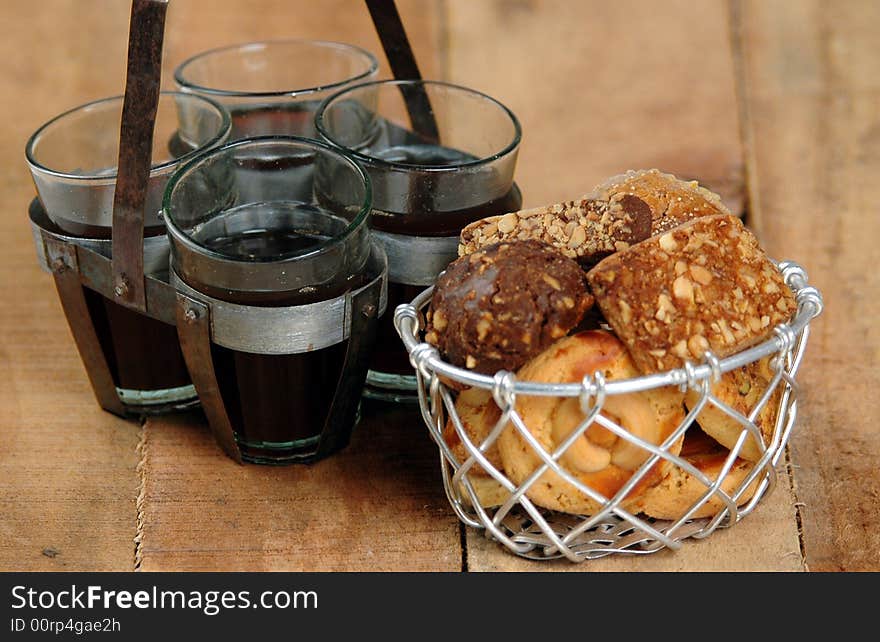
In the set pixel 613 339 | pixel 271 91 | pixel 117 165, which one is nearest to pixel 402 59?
pixel 271 91

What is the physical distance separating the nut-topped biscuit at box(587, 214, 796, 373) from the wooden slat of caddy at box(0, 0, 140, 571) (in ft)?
1.08

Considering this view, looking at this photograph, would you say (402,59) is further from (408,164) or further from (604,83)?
(604,83)

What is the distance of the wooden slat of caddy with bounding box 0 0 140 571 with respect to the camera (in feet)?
2.33

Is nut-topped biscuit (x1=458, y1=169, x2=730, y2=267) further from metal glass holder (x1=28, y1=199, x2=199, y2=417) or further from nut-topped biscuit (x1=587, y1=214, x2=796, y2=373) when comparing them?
metal glass holder (x1=28, y1=199, x2=199, y2=417)

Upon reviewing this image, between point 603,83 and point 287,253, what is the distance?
626 millimetres

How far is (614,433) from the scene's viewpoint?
2.03 ft

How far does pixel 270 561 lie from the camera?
70 cm

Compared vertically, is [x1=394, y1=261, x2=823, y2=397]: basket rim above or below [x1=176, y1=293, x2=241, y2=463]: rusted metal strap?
above

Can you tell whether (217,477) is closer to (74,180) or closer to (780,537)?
(74,180)

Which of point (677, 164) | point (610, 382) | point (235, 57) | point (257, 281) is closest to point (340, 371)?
point (257, 281)

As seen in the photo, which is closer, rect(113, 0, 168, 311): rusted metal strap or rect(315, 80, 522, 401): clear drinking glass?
rect(113, 0, 168, 311): rusted metal strap

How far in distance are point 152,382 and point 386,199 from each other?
211mm

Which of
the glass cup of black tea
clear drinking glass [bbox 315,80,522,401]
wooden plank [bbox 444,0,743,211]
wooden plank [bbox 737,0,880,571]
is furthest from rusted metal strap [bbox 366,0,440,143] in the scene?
wooden plank [bbox 737,0,880,571]

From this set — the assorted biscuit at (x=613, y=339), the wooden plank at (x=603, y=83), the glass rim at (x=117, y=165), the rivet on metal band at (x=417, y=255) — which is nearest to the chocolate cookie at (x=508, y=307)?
the assorted biscuit at (x=613, y=339)
